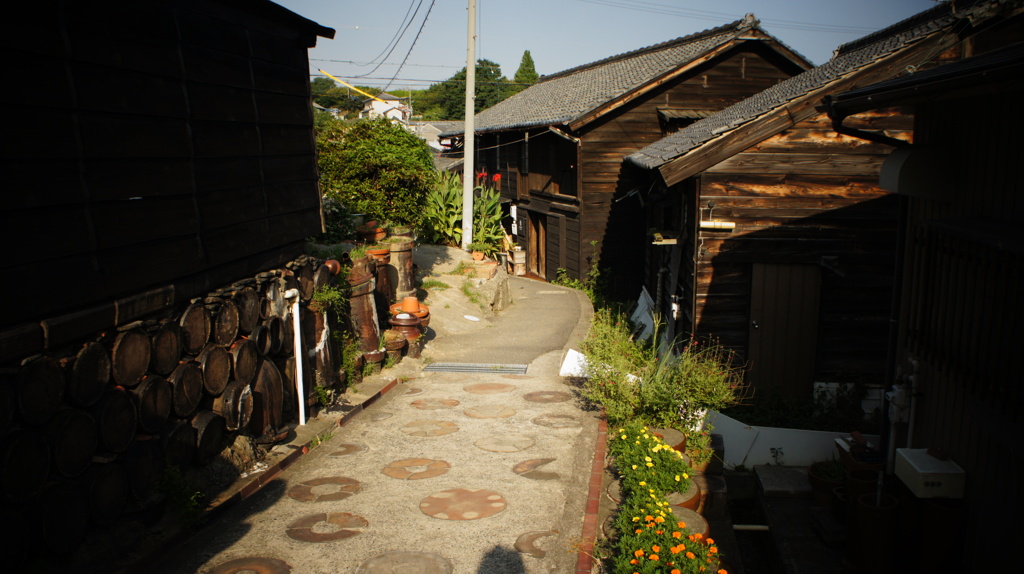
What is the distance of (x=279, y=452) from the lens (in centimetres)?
695

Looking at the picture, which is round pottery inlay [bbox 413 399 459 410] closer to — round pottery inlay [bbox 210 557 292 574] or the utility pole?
round pottery inlay [bbox 210 557 292 574]

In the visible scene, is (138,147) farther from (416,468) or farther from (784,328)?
(784,328)

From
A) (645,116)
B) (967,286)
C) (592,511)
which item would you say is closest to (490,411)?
(592,511)

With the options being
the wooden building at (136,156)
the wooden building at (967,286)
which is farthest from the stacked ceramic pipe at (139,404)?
the wooden building at (967,286)

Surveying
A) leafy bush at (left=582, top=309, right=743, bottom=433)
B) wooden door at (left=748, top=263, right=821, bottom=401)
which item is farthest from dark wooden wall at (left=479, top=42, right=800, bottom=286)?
leafy bush at (left=582, top=309, right=743, bottom=433)

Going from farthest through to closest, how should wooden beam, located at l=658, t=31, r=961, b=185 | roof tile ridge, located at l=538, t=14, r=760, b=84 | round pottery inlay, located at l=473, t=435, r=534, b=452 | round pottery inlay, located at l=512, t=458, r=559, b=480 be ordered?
roof tile ridge, located at l=538, t=14, r=760, b=84, wooden beam, located at l=658, t=31, r=961, b=185, round pottery inlay, located at l=473, t=435, r=534, b=452, round pottery inlay, located at l=512, t=458, r=559, b=480

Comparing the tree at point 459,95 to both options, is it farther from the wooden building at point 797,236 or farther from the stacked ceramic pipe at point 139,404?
the stacked ceramic pipe at point 139,404

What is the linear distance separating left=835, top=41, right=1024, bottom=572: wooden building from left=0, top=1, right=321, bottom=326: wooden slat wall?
5.74 metres

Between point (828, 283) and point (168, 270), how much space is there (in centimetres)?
835

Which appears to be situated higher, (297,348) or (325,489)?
(297,348)

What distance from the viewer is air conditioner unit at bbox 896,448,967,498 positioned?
4852 mm

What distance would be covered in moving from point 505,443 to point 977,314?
4.77m

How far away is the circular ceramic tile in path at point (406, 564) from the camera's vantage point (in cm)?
500

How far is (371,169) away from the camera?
1314cm
